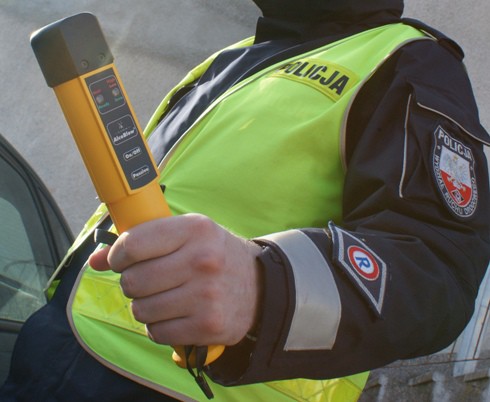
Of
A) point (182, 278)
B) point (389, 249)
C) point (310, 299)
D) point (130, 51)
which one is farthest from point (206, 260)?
point (130, 51)

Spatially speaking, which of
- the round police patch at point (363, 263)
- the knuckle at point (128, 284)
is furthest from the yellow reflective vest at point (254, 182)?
the knuckle at point (128, 284)

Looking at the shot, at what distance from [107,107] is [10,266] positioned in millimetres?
1331

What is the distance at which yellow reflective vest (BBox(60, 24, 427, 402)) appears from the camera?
1.29 m

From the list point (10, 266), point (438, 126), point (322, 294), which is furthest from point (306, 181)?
point (10, 266)

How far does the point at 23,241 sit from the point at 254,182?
1188 mm

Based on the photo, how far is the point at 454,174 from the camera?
Result: 1.26 metres

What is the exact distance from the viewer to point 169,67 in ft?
19.1

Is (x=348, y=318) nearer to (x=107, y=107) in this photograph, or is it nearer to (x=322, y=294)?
(x=322, y=294)

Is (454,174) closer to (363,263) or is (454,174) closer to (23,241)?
(363,263)

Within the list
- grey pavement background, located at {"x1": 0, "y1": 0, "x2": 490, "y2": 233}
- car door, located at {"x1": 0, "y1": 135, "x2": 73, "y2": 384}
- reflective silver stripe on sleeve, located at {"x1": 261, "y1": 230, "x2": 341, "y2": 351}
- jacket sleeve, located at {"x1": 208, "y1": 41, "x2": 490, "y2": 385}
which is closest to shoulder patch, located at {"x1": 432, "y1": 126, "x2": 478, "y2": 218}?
jacket sleeve, located at {"x1": 208, "y1": 41, "x2": 490, "y2": 385}

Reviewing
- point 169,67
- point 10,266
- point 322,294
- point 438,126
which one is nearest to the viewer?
point 322,294

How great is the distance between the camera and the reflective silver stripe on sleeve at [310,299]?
1.01m

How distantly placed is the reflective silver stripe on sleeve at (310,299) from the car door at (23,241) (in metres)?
1.08

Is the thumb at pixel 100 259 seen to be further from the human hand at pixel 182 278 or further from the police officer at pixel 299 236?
the human hand at pixel 182 278
